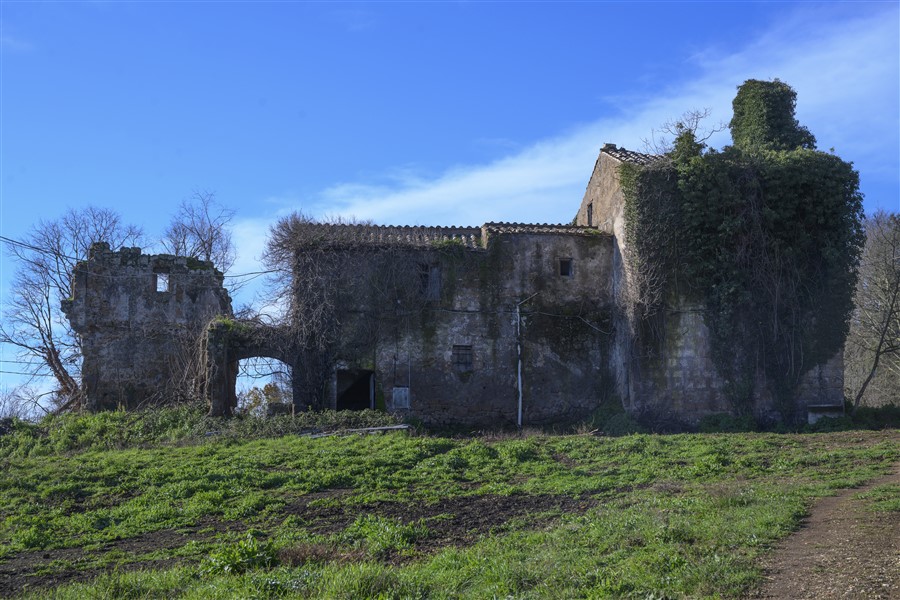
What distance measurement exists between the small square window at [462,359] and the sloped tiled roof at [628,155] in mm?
8055

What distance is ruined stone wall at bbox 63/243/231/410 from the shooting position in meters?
30.0

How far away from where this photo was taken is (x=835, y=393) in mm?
26297

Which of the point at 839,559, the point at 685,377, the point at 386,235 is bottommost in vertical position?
the point at 839,559

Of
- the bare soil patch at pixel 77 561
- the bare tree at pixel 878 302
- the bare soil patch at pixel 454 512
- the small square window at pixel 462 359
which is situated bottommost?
the bare soil patch at pixel 77 561

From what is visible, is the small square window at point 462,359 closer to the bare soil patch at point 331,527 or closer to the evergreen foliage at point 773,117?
the bare soil patch at point 331,527

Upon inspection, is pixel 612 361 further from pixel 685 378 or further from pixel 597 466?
pixel 597 466

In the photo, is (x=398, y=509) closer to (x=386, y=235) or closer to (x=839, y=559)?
(x=839, y=559)

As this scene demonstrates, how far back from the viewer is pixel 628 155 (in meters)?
29.0

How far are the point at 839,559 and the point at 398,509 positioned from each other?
25.9ft

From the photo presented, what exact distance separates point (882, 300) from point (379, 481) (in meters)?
24.3

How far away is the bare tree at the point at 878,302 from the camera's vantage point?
1275 inches

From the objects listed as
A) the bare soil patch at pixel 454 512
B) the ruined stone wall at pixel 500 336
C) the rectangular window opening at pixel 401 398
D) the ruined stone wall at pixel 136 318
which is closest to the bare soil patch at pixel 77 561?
the bare soil patch at pixel 454 512

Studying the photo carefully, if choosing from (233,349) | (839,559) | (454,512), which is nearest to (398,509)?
(454,512)

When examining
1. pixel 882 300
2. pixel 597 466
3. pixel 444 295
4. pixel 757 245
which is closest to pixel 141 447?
pixel 444 295
